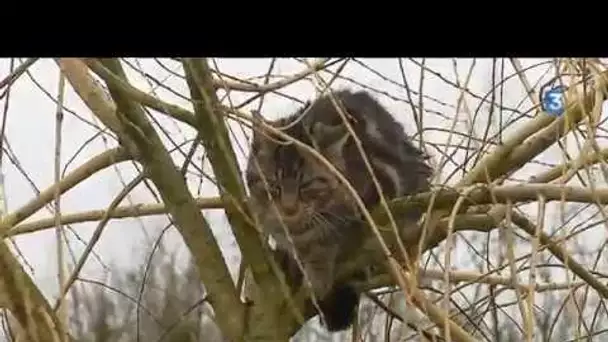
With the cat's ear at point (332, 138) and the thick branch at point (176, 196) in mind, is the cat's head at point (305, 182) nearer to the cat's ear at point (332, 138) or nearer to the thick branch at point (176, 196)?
the cat's ear at point (332, 138)

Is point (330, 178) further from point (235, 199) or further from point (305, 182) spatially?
point (235, 199)

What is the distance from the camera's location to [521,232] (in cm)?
109

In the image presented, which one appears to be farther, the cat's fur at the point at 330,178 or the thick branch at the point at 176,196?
the cat's fur at the point at 330,178

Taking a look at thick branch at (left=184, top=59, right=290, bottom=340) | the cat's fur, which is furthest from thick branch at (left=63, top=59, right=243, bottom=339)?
the cat's fur

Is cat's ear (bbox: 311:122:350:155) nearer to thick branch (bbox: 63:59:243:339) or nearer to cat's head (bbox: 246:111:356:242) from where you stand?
cat's head (bbox: 246:111:356:242)

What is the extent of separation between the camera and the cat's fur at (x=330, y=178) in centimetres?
129

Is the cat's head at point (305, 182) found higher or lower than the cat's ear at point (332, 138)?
lower

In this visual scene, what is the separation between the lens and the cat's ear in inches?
55.5

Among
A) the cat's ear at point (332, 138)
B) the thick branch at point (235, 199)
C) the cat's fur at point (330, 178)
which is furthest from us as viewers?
the cat's ear at point (332, 138)

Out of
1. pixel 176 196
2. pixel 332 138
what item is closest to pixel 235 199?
pixel 176 196

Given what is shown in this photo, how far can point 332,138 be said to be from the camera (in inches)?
56.2

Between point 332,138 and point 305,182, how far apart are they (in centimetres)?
11

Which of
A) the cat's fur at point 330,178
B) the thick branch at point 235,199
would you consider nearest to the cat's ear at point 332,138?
the cat's fur at point 330,178
